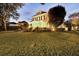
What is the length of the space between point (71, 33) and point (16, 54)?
0.50 metres

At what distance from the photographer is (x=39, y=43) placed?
154cm

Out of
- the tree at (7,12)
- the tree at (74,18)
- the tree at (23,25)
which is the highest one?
the tree at (7,12)

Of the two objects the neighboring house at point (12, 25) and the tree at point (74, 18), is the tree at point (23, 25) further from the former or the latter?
the tree at point (74, 18)

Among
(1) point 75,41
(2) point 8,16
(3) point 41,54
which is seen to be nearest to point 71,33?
(1) point 75,41


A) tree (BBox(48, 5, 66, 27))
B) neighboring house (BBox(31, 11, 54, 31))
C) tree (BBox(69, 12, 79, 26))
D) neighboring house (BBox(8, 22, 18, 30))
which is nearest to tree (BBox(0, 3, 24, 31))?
neighboring house (BBox(8, 22, 18, 30))

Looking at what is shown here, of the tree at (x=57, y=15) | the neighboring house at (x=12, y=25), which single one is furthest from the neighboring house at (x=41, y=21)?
the neighboring house at (x=12, y=25)

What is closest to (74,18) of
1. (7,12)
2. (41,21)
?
(41,21)

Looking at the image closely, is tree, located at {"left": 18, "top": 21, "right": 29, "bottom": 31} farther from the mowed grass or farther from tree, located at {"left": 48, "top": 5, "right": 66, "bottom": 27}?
tree, located at {"left": 48, "top": 5, "right": 66, "bottom": 27}

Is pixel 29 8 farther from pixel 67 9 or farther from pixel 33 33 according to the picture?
pixel 67 9

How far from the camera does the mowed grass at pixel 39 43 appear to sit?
1.52m

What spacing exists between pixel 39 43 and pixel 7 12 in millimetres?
390

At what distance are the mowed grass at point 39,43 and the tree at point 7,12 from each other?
0.10 metres

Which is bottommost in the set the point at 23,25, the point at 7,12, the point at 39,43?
the point at 39,43

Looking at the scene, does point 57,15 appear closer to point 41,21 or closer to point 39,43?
point 41,21
